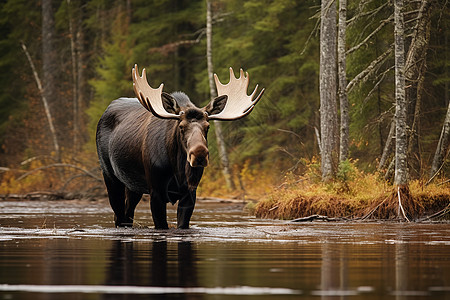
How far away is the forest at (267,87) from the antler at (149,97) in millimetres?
5027

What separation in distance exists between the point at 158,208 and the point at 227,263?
5.33 meters

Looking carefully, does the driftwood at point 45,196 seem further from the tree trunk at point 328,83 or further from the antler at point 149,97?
the antler at point 149,97

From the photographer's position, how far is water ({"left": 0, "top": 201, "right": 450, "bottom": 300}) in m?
7.02

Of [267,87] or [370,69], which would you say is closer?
[370,69]

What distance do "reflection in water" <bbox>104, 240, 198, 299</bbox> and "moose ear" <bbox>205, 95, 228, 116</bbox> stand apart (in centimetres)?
338

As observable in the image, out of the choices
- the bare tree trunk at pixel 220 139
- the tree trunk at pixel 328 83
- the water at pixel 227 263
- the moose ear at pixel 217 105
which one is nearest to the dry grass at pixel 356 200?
the tree trunk at pixel 328 83

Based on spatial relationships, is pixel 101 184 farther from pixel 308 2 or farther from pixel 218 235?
pixel 218 235

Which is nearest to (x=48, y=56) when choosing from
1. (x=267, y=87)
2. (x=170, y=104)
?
(x=267, y=87)

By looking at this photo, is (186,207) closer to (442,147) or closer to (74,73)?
(442,147)

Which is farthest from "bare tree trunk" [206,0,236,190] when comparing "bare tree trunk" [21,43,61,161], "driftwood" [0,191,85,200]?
"bare tree trunk" [21,43,61,161]

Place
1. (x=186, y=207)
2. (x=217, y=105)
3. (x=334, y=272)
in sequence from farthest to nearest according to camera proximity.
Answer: (x=217, y=105)
(x=186, y=207)
(x=334, y=272)

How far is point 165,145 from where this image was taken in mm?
14508

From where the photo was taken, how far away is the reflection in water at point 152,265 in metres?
7.58

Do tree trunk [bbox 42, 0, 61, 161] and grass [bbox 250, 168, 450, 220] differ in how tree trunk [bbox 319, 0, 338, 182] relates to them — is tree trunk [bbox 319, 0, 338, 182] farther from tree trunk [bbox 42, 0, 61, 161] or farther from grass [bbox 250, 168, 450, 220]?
tree trunk [bbox 42, 0, 61, 161]
